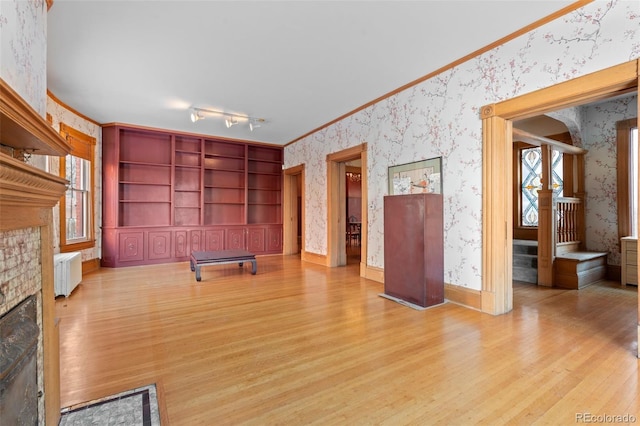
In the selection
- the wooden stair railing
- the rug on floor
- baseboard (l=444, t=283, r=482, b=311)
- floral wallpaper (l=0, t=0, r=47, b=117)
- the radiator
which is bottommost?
the rug on floor

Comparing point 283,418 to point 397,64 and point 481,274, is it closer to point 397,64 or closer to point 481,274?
point 481,274

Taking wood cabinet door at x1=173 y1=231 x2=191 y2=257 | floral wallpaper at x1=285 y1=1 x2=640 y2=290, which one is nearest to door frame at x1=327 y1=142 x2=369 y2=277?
floral wallpaper at x1=285 y1=1 x2=640 y2=290

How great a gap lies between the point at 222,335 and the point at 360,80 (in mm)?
3546

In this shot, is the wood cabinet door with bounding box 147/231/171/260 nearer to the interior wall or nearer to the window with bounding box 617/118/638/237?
the interior wall

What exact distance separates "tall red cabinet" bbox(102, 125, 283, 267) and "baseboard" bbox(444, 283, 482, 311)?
198 inches

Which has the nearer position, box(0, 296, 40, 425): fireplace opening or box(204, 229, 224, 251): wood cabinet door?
box(0, 296, 40, 425): fireplace opening

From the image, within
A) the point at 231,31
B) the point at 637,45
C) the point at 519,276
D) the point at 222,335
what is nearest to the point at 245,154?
the point at 231,31

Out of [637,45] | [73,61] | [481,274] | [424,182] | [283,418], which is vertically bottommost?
[283,418]

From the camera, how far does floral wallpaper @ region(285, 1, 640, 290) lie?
2.50 m

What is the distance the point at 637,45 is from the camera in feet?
7.62

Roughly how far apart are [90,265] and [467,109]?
6.73m

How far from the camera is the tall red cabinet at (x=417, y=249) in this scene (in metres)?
3.47

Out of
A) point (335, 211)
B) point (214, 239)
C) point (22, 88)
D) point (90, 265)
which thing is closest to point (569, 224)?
point (335, 211)

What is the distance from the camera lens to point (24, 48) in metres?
1.53
